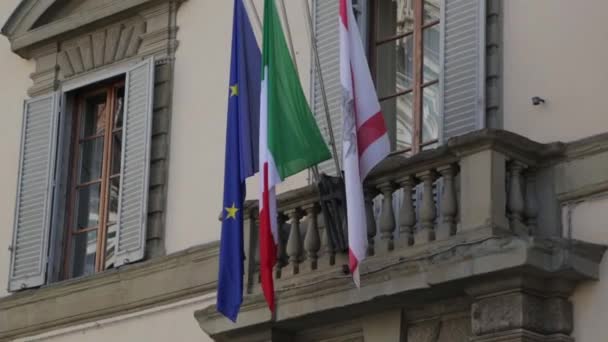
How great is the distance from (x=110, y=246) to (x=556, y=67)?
443 centimetres

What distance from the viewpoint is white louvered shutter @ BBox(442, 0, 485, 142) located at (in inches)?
469

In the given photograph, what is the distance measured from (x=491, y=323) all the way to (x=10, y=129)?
19.6ft

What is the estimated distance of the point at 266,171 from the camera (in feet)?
39.2

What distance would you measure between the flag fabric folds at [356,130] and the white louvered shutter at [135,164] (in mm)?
2671

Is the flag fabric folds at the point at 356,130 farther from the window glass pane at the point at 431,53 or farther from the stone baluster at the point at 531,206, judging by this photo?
the stone baluster at the point at 531,206

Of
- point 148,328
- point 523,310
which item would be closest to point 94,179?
point 148,328

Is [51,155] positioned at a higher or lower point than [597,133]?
higher

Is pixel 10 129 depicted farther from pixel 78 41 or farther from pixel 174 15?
pixel 174 15

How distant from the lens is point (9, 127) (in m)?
15.7

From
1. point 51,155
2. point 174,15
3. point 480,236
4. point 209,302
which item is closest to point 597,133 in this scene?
point 480,236

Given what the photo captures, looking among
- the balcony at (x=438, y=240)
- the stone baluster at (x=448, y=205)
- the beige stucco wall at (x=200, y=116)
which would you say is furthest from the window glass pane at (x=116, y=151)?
the stone baluster at (x=448, y=205)

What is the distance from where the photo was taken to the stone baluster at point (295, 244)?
40.4 ft

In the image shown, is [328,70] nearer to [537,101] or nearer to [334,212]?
[334,212]

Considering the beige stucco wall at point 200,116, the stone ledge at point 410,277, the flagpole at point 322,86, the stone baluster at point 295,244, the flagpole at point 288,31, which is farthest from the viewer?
the beige stucco wall at point 200,116
